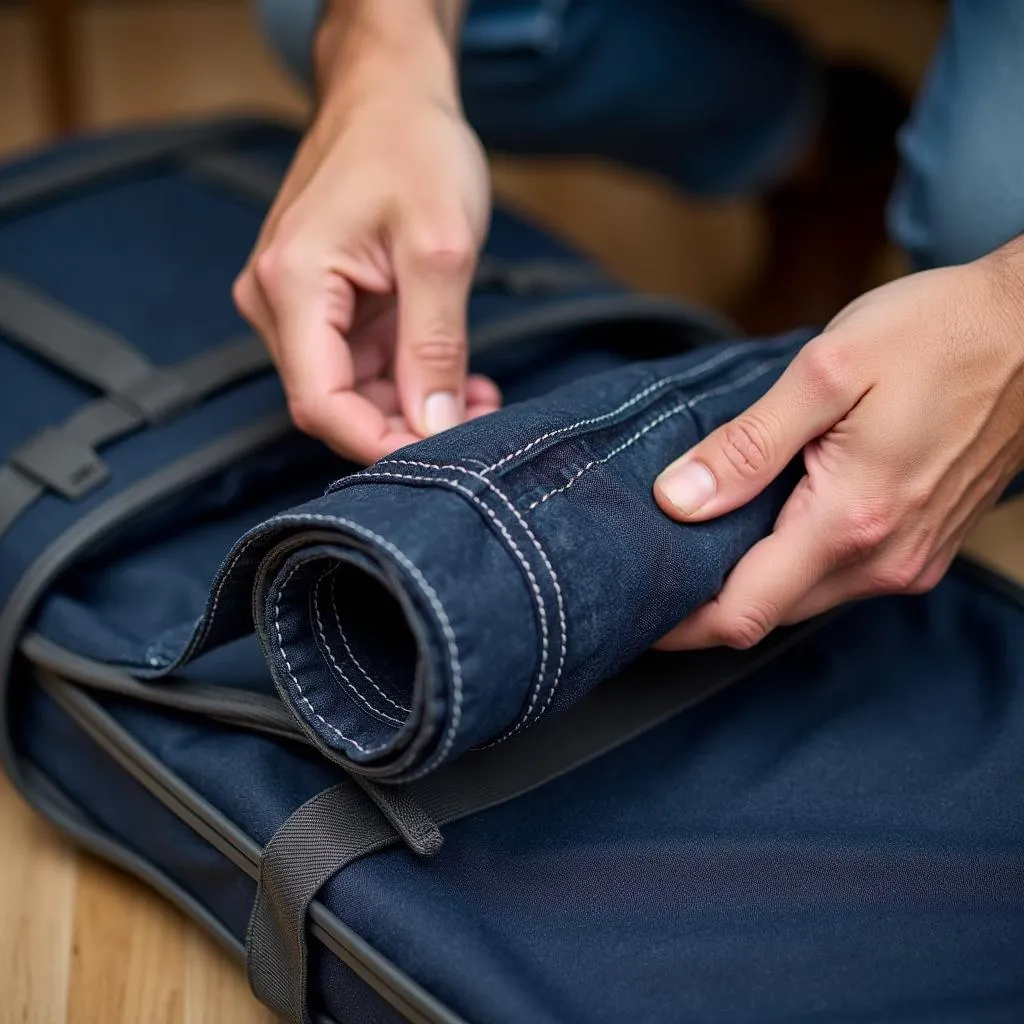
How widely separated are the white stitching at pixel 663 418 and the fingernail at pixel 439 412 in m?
0.14

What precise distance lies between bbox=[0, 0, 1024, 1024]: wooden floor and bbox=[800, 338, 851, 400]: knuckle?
452 millimetres

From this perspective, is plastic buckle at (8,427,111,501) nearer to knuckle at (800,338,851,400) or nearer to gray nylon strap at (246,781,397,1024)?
gray nylon strap at (246,781,397,1024)

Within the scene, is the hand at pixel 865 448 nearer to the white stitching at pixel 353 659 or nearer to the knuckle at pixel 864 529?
the knuckle at pixel 864 529

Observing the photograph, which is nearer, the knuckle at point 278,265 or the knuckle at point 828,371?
the knuckle at point 828,371

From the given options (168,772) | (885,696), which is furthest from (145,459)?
(885,696)

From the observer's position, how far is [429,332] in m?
0.75

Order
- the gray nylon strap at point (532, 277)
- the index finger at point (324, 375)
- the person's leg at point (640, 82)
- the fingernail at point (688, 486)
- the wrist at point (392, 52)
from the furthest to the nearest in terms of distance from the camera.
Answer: the person's leg at point (640, 82) → the gray nylon strap at point (532, 277) → the wrist at point (392, 52) → the index finger at point (324, 375) → the fingernail at point (688, 486)

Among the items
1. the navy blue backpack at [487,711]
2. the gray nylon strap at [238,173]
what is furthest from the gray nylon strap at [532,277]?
the gray nylon strap at [238,173]

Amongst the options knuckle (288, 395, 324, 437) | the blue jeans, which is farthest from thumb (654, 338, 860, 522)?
the blue jeans

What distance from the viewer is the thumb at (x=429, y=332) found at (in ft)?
2.45

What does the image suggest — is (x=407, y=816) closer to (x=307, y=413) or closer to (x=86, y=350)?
(x=307, y=413)

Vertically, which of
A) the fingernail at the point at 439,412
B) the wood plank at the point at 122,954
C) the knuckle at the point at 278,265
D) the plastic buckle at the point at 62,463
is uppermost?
the knuckle at the point at 278,265

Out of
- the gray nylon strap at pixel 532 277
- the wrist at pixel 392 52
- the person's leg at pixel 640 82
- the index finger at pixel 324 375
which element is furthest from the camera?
the person's leg at pixel 640 82

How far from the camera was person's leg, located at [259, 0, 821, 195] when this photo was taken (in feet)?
3.74
